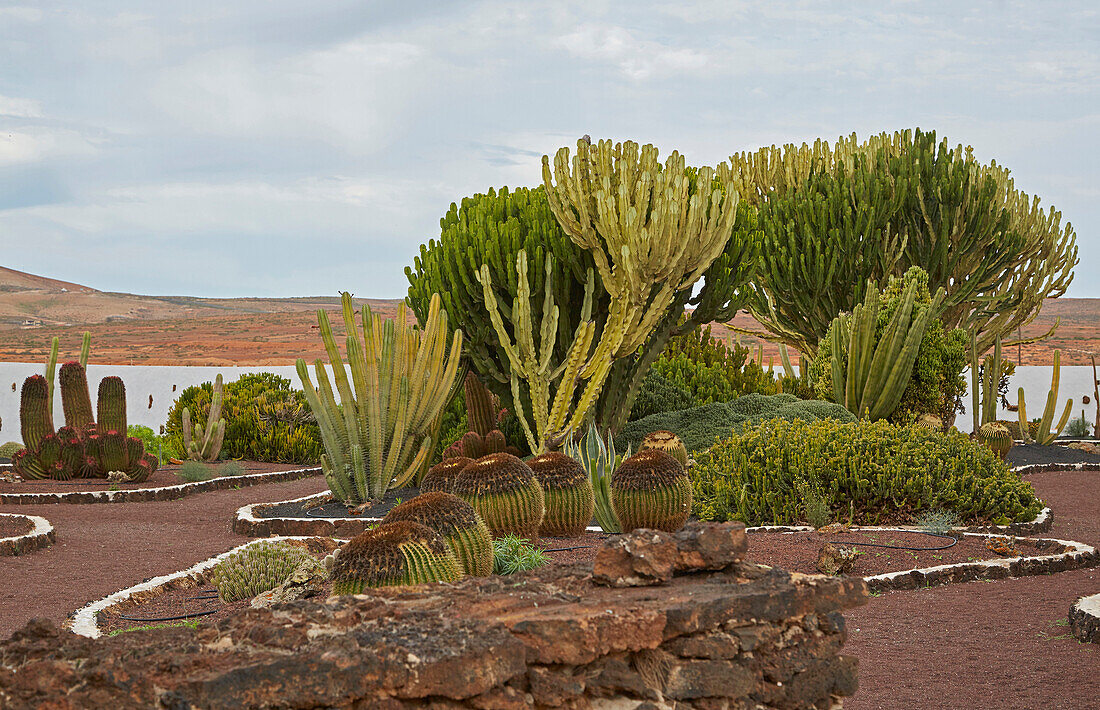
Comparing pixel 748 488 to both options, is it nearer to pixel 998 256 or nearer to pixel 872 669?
pixel 872 669

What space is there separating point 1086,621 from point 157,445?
1638cm

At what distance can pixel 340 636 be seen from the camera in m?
2.46

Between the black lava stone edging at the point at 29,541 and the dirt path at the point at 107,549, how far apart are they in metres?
0.09

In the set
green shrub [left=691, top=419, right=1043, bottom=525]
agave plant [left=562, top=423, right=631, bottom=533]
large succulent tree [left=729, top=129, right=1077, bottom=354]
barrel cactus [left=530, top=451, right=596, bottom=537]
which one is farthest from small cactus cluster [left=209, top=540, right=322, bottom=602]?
large succulent tree [left=729, top=129, right=1077, bottom=354]

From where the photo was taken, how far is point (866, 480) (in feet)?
Result: 26.8

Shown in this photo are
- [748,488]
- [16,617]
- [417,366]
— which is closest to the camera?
[16,617]

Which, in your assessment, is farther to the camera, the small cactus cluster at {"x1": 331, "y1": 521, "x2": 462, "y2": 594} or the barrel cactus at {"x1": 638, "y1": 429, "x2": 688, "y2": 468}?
the barrel cactus at {"x1": 638, "y1": 429, "x2": 688, "y2": 468}

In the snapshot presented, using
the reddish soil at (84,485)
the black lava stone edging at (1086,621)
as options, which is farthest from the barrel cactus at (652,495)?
the reddish soil at (84,485)

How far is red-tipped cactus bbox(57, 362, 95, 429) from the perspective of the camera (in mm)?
14625

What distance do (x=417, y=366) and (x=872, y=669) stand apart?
6636mm

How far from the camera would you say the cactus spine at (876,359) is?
44.6 ft

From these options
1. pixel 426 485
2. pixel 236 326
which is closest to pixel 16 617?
pixel 426 485

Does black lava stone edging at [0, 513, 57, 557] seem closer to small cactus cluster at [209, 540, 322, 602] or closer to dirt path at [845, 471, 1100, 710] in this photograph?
small cactus cluster at [209, 540, 322, 602]

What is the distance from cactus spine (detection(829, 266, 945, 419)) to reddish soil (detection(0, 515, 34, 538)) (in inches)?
412
